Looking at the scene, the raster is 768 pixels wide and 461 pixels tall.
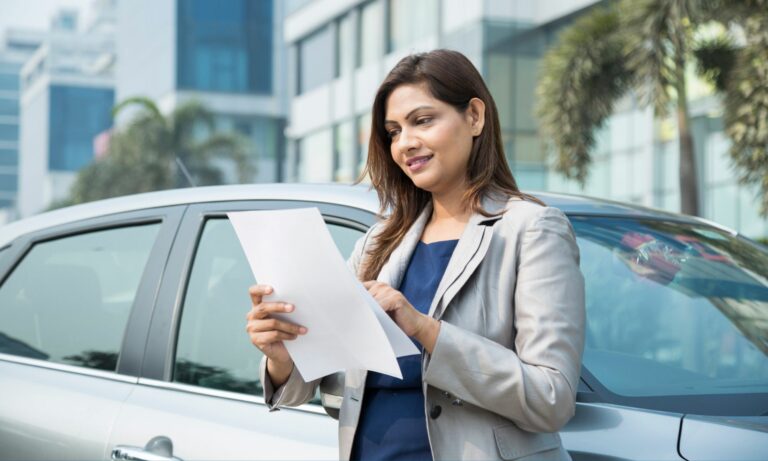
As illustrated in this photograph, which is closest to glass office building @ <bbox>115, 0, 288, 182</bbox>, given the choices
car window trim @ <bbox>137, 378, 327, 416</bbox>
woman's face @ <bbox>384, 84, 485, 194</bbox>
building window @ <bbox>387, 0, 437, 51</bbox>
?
building window @ <bbox>387, 0, 437, 51</bbox>

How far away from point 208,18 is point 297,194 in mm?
68529

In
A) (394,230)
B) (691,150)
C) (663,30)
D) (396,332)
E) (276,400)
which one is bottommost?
(276,400)

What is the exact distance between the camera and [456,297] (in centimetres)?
220

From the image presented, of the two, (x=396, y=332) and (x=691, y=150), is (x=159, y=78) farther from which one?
(x=396, y=332)

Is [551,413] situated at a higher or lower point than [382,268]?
lower

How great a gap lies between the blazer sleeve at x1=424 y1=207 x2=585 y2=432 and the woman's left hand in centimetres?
2

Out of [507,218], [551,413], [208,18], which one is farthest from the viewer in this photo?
[208,18]

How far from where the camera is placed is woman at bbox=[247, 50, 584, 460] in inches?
81.8

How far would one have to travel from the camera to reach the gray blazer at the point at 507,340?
207cm

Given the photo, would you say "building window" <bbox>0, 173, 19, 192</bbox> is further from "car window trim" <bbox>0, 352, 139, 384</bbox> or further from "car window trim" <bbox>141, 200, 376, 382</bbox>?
"car window trim" <bbox>141, 200, 376, 382</bbox>

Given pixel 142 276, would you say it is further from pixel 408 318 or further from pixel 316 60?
pixel 316 60

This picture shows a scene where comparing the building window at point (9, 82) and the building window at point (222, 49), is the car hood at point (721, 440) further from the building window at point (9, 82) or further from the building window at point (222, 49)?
the building window at point (9, 82)

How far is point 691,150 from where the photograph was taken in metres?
16.2

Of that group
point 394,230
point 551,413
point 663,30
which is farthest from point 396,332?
point 663,30
